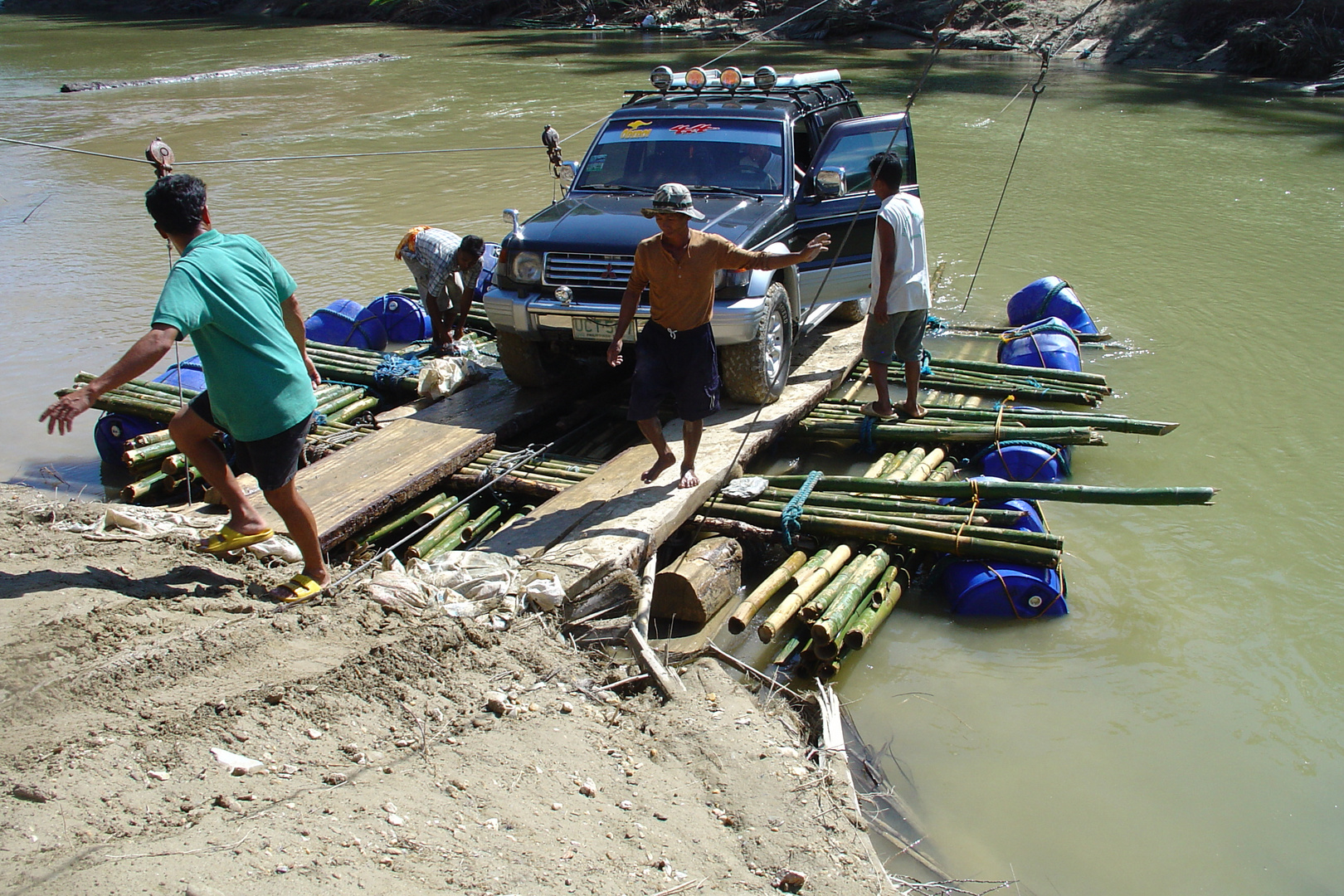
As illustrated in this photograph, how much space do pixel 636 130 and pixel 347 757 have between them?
602 centimetres

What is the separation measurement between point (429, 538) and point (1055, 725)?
147 inches

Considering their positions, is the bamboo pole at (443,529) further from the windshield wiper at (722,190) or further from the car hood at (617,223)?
the windshield wiper at (722,190)

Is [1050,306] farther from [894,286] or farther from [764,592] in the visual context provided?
[764,592]

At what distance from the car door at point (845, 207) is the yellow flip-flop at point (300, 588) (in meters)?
4.48

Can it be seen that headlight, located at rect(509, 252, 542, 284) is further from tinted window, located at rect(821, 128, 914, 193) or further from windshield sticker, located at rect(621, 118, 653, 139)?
tinted window, located at rect(821, 128, 914, 193)

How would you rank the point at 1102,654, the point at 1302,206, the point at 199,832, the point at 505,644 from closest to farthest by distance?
the point at 199,832, the point at 505,644, the point at 1102,654, the point at 1302,206

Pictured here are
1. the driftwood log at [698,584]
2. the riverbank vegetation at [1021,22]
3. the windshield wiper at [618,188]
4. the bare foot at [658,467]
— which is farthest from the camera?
the riverbank vegetation at [1021,22]

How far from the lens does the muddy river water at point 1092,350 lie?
4.57 meters

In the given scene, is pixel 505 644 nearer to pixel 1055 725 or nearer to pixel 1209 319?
pixel 1055 725

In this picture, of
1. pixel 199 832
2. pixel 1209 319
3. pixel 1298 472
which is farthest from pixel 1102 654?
pixel 1209 319

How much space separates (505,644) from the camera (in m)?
Answer: 4.43

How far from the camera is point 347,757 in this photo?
11.7 feet

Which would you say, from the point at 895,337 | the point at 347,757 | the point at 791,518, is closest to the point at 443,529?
the point at 791,518

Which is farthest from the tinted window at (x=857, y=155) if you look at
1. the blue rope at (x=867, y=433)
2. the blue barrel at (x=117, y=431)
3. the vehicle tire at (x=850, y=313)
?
the blue barrel at (x=117, y=431)
